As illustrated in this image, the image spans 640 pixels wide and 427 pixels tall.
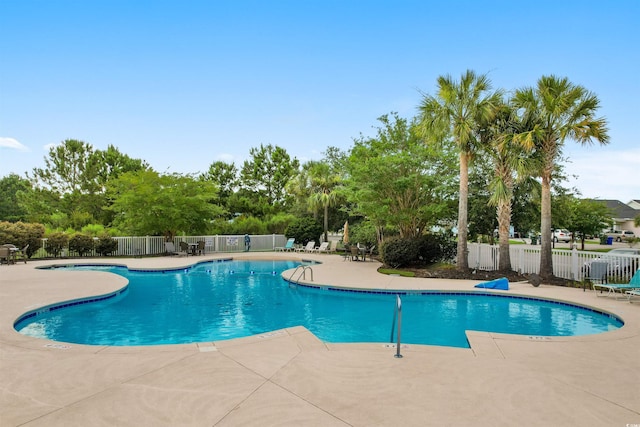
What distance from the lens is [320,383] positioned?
4160mm

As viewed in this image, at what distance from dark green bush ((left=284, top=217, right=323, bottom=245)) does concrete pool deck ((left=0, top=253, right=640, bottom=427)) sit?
62.2 ft

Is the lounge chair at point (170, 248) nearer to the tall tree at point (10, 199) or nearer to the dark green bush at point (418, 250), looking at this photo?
the dark green bush at point (418, 250)

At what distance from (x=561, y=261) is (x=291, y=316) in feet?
30.3

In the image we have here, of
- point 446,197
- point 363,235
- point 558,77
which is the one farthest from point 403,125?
point 558,77

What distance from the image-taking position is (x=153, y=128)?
2294 centimetres

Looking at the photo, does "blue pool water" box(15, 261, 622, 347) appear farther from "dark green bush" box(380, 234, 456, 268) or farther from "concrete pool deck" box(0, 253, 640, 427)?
"dark green bush" box(380, 234, 456, 268)

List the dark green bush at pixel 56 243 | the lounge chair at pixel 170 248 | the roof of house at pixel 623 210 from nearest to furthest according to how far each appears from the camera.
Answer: the dark green bush at pixel 56 243 < the lounge chair at pixel 170 248 < the roof of house at pixel 623 210

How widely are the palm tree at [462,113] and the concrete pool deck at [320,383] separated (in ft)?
24.8

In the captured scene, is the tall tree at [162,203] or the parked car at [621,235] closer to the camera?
the tall tree at [162,203]

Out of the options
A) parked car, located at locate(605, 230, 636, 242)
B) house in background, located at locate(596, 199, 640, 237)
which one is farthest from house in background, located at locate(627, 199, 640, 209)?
parked car, located at locate(605, 230, 636, 242)

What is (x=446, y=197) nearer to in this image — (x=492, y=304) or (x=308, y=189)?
(x=492, y=304)

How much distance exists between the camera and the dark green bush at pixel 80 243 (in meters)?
18.4

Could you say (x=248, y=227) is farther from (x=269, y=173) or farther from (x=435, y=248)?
(x=435, y=248)

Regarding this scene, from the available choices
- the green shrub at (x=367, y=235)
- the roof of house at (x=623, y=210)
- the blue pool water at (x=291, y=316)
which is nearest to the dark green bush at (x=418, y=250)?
the blue pool water at (x=291, y=316)
